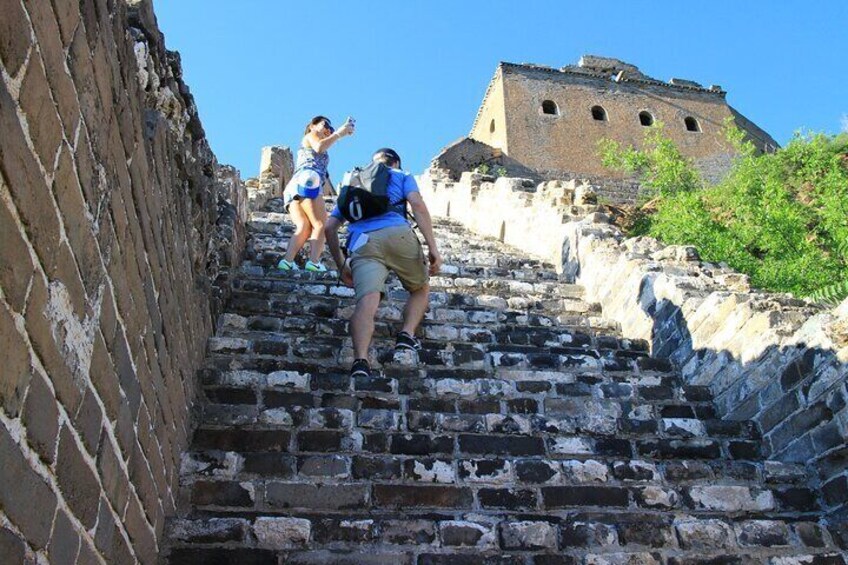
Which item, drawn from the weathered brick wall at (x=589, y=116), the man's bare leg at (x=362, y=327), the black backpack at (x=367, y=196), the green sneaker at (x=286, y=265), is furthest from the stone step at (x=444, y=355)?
the weathered brick wall at (x=589, y=116)

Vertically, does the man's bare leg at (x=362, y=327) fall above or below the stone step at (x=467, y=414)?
above

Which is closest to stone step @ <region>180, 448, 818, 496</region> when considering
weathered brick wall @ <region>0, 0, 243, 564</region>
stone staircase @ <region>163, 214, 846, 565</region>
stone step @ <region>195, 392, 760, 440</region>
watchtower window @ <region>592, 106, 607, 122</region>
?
stone staircase @ <region>163, 214, 846, 565</region>

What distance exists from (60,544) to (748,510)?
9.74ft

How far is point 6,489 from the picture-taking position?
4.63 ft

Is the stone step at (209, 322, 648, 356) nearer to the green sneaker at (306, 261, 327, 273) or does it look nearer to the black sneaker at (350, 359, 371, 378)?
the black sneaker at (350, 359, 371, 378)

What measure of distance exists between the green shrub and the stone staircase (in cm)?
304

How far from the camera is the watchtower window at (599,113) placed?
28.9 m

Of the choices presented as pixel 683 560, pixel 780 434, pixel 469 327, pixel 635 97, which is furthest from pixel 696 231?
pixel 635 97

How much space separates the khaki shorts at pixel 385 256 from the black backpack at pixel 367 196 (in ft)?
0.68

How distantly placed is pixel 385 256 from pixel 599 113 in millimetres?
26012

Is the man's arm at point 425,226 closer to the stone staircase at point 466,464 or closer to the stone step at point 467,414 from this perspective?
Result: the stone staircase at point 466,464

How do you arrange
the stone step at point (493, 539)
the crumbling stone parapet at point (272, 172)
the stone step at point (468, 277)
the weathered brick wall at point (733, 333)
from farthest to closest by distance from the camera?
the crumbling stone parapet at point (272, 172)
the stone step at point (468, 277)
the weathered brick wall at point (733, 333)
the stone step at point (493, 539)

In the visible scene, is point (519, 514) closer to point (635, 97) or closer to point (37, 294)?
point (37, 294)

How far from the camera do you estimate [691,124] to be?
30.2 metres
